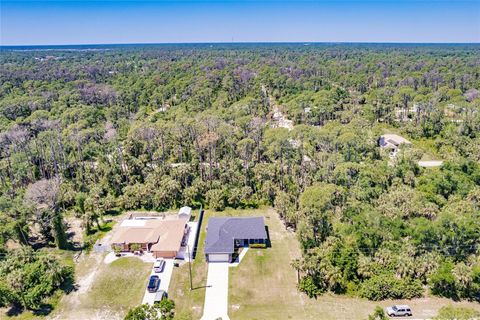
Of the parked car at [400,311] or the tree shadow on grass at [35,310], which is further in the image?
the tree shadow on grass at [35,310]

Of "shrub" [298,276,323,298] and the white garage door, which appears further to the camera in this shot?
the white garage door

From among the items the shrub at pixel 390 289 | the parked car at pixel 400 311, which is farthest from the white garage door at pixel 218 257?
the parked car at pixel 400 311

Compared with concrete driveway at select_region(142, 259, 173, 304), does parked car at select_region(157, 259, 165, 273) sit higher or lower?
higher

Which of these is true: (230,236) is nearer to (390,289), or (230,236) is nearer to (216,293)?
(216,293)

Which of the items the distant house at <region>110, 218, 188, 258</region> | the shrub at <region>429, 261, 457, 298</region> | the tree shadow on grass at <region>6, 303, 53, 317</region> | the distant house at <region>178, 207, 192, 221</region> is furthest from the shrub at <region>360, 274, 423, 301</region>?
the tree shadow on grass at <region>6, 303, 53, 317</region>

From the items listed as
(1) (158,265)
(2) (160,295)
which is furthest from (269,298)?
(1) (158,265)

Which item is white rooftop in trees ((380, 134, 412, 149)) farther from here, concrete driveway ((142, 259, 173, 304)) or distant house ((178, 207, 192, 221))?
concrete driveway ((142, 259, 173, 304))

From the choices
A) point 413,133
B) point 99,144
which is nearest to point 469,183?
point 413,133

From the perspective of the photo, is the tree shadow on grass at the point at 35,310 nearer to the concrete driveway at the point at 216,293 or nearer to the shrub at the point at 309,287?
the concrete driveway at the point at 216,293
